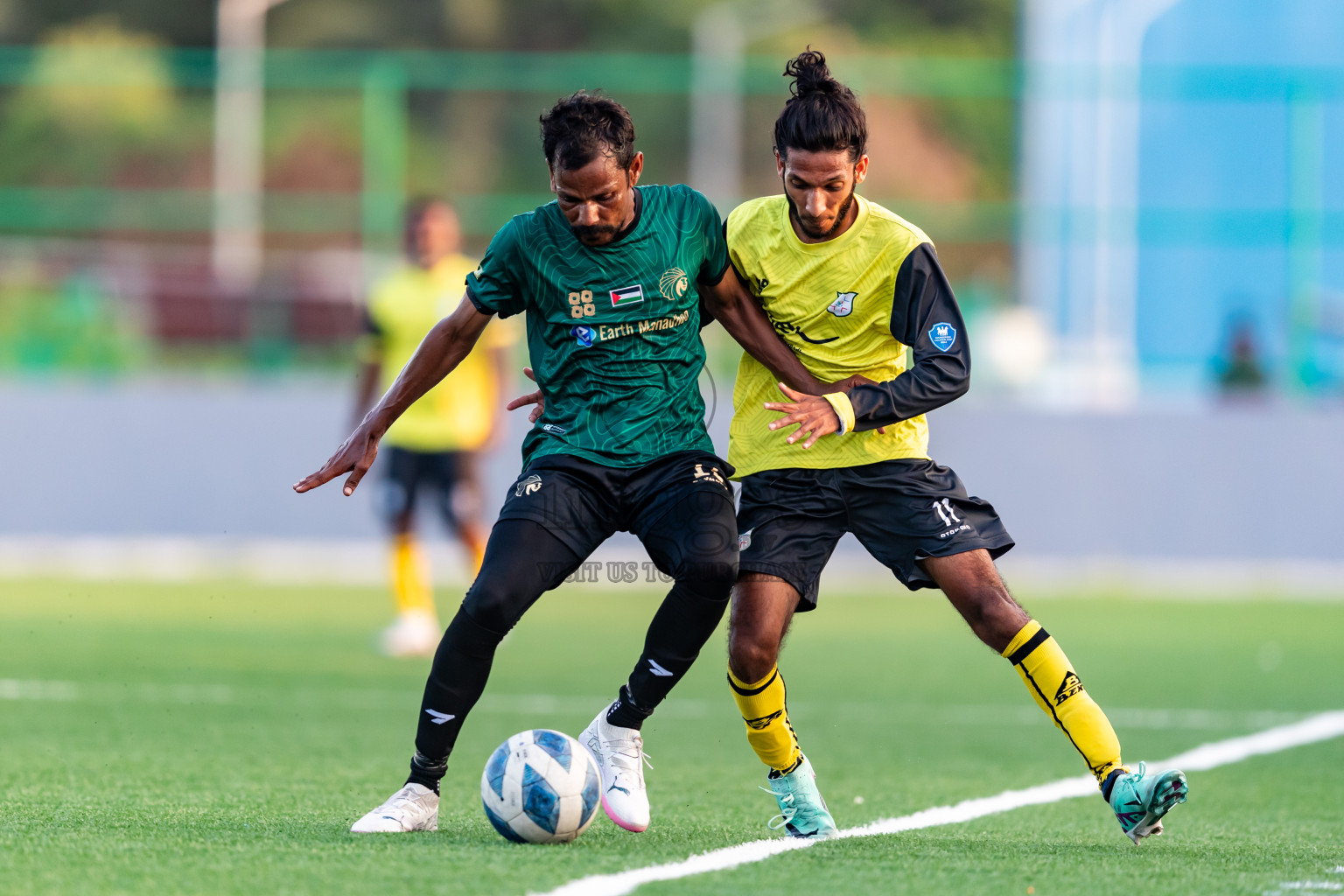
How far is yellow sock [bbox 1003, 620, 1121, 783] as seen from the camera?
16.4 feet

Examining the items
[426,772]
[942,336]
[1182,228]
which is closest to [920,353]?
[942,336]

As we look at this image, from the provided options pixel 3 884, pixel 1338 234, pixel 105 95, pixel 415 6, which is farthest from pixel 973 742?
pixel 415 6

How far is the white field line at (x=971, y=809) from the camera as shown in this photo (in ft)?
13.9

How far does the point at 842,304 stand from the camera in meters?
5.23

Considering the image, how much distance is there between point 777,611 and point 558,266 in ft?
3.82

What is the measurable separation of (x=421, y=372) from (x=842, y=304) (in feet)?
4.05

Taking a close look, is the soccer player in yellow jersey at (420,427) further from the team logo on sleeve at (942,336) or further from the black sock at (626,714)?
the team logo on sleeve at (942,336)

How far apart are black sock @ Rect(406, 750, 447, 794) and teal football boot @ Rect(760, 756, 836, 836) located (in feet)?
3.20

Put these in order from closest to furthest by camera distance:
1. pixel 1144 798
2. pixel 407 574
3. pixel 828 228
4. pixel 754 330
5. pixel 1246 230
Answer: pixel 1144 798, pixel 828 228, pixel 754 330, pixel 407 574, pixel 1246 230

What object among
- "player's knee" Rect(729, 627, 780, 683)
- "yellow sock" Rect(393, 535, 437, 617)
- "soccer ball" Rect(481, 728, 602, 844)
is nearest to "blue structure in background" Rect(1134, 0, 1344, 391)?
"yellow sock" Rect(393, 535, 437, 617)

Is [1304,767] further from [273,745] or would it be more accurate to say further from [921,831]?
[273,745]

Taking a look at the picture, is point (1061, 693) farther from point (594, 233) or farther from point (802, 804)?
point (594, 233)

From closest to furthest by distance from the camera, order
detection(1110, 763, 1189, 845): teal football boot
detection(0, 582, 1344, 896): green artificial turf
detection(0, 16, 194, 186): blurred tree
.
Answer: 1. detection(0, 582, 1344, 896): green artificial turf
2. detection(1110, 763, 1189, 845): teal football boot
3. detection(0, 16, 194, 186): blurred tree

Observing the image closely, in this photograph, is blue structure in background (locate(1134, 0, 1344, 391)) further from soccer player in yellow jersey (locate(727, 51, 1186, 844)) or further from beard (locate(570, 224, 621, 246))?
beard (locate(570, 224, 621, 246))
